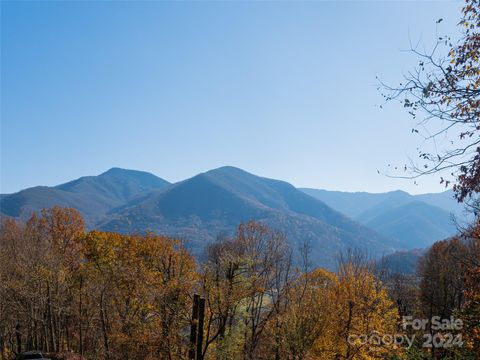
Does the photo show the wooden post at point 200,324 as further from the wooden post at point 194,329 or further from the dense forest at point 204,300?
the wooden post at point 194,329

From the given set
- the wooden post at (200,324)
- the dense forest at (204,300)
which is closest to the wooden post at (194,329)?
the dense forest at (204,300)

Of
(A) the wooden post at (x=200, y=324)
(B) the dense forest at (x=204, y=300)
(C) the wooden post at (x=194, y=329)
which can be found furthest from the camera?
(B) the dense forest at (x=204, y=300)

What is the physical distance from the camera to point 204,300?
2650 cm

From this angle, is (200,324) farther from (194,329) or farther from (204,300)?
(204,300)

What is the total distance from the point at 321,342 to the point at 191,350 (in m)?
10.2

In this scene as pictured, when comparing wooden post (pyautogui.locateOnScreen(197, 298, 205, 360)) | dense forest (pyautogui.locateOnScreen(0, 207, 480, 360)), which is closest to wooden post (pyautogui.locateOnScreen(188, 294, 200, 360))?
dense forest (pyautogui.locateOnScreen(0, 207, 480, 360))

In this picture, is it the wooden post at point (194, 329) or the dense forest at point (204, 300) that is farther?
the dense forest at point (204, 300)

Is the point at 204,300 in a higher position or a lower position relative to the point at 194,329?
higher

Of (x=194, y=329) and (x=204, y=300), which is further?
(x=194, y=329)

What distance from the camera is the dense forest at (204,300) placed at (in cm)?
2852

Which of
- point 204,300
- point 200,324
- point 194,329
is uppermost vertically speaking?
point 204,300

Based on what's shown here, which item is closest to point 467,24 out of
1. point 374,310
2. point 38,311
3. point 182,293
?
point 182,293

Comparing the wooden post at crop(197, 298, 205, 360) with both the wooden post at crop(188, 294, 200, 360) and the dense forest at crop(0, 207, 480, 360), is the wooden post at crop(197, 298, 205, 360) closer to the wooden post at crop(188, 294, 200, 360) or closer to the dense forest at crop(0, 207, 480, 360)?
the dense forest at crop(0, 207, 480, 360)

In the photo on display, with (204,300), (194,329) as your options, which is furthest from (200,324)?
(204,300)
